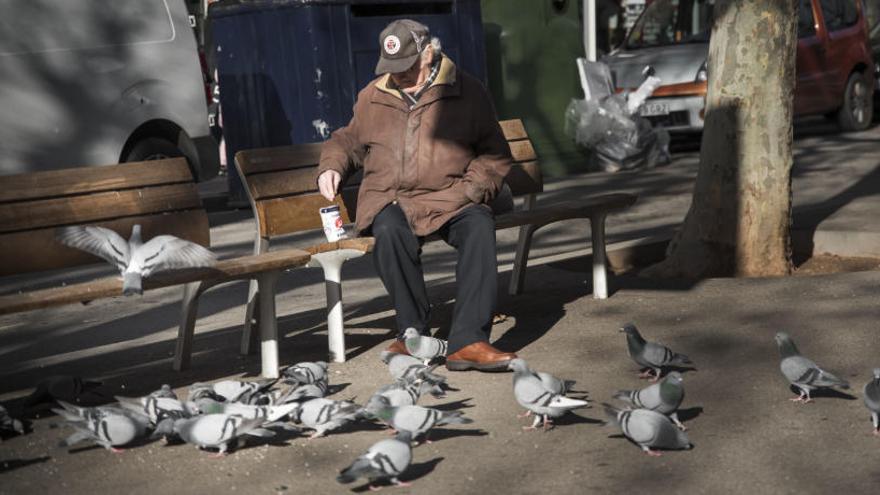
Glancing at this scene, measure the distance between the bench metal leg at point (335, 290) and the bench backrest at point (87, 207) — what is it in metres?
0.53

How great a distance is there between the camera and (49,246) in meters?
6.09

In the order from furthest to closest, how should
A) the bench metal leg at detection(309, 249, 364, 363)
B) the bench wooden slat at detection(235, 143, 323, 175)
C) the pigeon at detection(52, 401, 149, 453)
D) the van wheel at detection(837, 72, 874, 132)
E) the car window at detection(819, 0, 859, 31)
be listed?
the van wheel at detection(837, 72, 874, 132) < the car window at detection(819, 0, 859, 31) < the bench wooden slat at detection(235, 143, 323, 175) < the bench metal leg at detection(309, 249, 364, 363) < the pigeon at detection(52, 401, 149, 453)

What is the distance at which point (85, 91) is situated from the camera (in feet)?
39.1

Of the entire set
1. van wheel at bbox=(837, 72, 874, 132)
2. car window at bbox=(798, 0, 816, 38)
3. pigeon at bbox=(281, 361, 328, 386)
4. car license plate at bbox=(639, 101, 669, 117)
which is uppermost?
pigeon at bbox=(281, 361, 328, 386)

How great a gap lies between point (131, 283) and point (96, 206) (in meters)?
0.87

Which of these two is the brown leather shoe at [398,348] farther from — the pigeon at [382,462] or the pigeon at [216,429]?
the pigeon at [382,462]

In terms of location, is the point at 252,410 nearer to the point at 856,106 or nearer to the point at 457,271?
the point at 457,271

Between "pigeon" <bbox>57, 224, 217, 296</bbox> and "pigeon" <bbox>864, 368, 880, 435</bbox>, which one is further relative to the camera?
"pigeon" <bbox>57, 224, 217, 296</bbox>

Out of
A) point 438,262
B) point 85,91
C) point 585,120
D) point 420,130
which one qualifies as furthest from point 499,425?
point 585,120

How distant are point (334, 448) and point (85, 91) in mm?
7400

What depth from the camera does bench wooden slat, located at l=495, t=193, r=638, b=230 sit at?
276 inches

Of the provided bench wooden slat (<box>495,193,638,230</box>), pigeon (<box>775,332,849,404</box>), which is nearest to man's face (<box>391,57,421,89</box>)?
bench wooden slat (<box>495,193,638,230</box>)

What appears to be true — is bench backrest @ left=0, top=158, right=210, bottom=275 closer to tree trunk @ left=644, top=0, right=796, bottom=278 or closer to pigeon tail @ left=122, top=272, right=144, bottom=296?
pigeon tail @ left=122, top=272, right=144, bottom=296

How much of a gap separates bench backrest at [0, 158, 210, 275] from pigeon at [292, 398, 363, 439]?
1.46 meters
